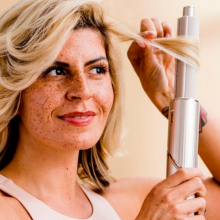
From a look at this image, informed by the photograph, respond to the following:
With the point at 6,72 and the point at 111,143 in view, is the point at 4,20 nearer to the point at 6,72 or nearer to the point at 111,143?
the point at 6,72

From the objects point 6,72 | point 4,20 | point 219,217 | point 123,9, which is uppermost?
point 123,9

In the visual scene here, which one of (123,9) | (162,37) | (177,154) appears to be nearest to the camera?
(177,154)

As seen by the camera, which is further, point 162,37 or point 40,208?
point 162,37

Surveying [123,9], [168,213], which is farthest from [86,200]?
[123,9]

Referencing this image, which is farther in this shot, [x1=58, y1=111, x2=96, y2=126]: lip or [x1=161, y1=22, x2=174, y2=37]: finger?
[x1=161, y1=22, x2=174, y2=37]: finger

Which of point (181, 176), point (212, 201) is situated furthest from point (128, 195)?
point (181, 176)

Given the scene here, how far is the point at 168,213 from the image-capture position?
846mm

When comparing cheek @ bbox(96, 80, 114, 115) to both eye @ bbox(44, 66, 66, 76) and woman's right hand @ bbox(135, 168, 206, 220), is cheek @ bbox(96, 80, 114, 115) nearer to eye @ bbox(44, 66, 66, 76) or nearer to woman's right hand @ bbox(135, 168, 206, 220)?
eye @ bbox(44, 66, 66, 76)

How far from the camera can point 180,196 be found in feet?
2.72

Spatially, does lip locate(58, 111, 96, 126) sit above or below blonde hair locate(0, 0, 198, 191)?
below

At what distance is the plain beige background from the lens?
1510mm

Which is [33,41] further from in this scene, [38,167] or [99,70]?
[38,167]

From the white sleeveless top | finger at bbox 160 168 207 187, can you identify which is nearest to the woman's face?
the white sleeveless top

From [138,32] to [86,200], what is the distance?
1.53 ft
